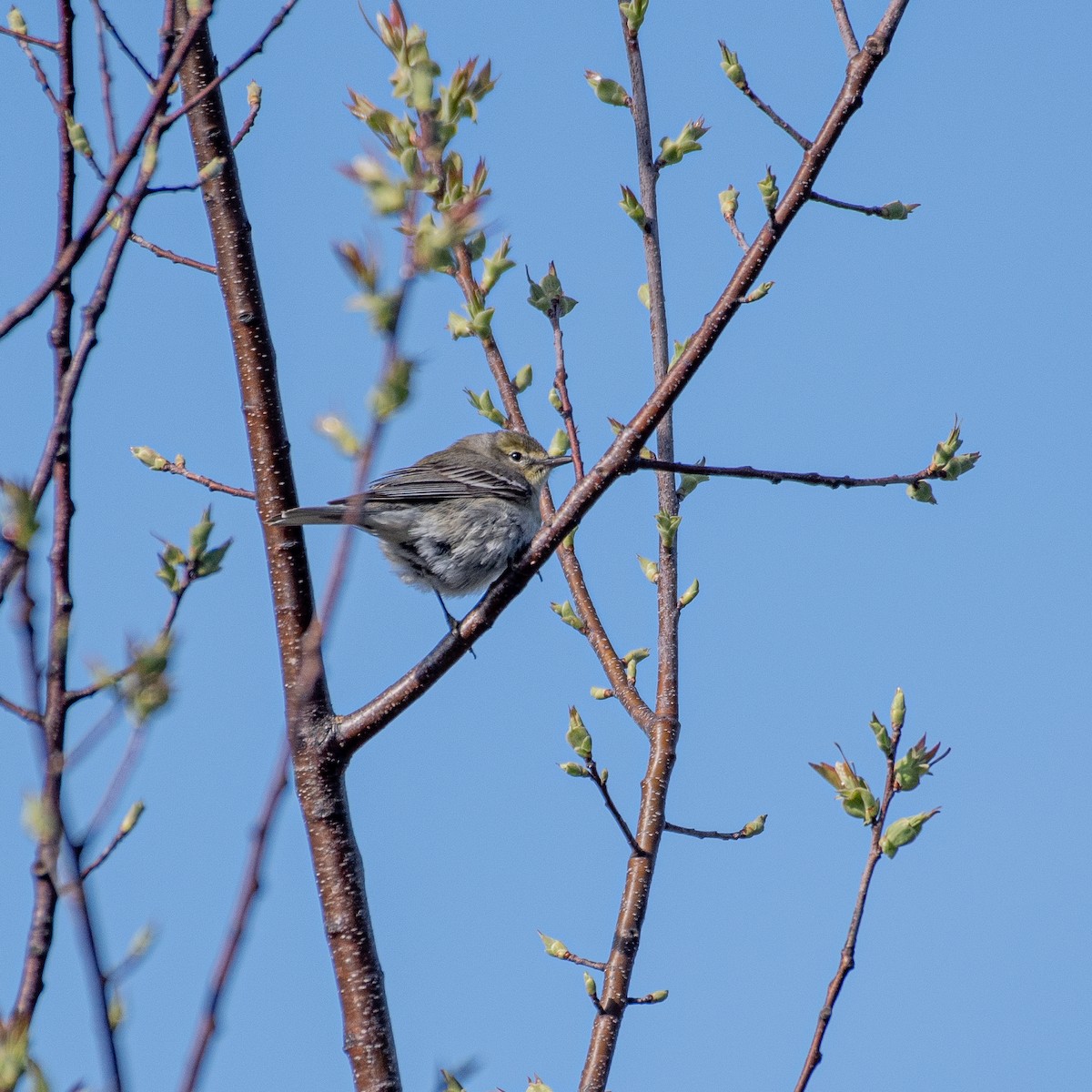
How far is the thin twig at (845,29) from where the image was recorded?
3.06 metres

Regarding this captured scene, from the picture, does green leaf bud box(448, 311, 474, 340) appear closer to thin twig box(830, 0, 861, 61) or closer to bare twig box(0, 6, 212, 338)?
thin twig box(830, 0, 861, 61)

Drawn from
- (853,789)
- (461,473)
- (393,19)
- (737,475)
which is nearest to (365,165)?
(393,19)

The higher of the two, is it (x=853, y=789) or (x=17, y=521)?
(x=853, y=789)

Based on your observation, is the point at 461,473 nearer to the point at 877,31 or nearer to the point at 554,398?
the point at 554,398

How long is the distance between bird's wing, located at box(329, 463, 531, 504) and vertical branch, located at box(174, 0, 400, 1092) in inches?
91.0

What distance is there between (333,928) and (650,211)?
2.29 meters

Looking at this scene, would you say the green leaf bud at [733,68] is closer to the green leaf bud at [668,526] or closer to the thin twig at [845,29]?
the thin twig at [845,29]

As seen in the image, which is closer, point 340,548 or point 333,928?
point 340,548

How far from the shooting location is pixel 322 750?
11.3 ft

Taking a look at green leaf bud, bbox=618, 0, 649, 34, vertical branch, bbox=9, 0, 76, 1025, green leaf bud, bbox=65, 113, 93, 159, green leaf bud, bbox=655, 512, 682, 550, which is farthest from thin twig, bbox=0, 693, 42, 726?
green leaf bud, bbox=618, 0, 649, 34

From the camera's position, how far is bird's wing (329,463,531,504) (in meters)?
6.32

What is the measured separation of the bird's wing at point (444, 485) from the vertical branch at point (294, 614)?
2.31 meters

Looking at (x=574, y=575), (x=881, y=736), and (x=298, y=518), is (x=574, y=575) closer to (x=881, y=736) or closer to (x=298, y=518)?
(x=298, y=518)

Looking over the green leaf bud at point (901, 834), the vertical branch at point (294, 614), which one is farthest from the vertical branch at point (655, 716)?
the green leaf bud at point (901, 834)
